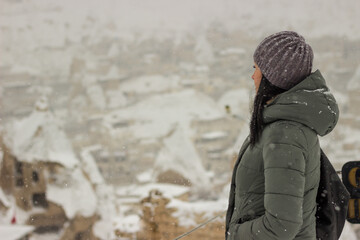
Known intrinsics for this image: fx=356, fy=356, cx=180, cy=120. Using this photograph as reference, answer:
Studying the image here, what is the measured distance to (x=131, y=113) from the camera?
47.6 meters

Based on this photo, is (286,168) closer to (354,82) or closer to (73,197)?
(73,197)

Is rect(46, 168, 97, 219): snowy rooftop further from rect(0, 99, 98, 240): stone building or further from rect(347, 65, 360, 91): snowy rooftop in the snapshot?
rect(347, 65, 360, 91): snowy rooftop

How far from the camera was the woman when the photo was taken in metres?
0.76

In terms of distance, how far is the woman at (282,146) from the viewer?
764 millimetres

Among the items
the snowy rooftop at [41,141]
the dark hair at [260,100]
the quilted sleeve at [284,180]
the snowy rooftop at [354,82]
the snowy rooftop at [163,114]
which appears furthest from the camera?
the snowy rooftop at [163,114]

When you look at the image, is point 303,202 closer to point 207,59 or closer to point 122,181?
point 122,181

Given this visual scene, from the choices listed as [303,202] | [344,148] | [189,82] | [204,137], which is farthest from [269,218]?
[189,82]

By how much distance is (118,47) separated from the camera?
5522cm

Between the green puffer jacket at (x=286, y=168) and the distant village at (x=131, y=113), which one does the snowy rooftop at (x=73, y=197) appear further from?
the green puffer jacket at (x=286, y=168)

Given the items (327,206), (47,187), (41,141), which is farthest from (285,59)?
(41,141)

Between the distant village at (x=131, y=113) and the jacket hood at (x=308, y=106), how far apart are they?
14.0m

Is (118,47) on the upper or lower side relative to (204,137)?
upper

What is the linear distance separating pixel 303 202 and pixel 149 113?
152 ft

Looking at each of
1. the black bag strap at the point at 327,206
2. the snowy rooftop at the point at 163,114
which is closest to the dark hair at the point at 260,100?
the black bag strap at the point at 327,206
